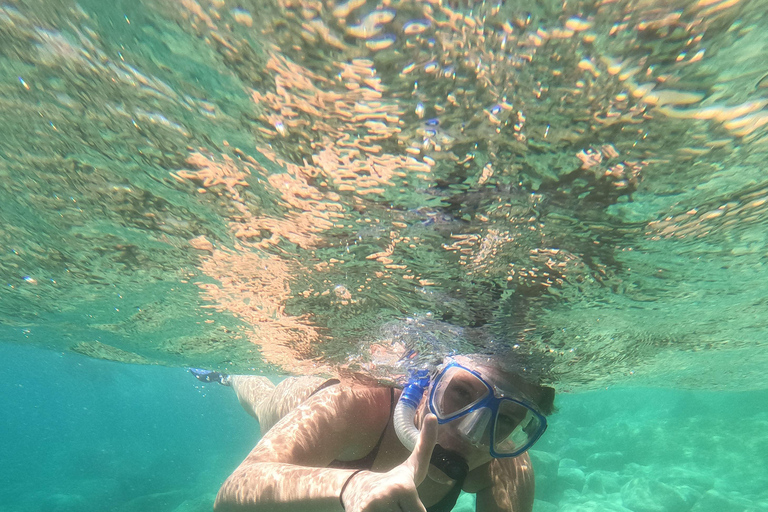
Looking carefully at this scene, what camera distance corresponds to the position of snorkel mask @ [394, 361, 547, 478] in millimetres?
5012

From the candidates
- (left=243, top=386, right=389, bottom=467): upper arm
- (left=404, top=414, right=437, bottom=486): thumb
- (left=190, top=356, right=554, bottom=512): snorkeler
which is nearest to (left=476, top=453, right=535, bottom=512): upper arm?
(left=190, top=356, right=554, bottom=512): snorkeler

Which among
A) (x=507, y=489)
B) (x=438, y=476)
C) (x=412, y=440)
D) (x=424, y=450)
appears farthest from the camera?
(x=507, y=489)

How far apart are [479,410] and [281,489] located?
2.83 meters

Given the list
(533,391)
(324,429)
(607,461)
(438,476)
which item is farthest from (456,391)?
(607,461)

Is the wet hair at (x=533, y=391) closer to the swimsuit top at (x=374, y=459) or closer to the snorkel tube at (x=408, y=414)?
the snorkel tube at (x=408, y=414)

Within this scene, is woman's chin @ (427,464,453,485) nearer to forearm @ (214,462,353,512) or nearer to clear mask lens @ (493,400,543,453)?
clear mask lens @ (493,400,543,453)

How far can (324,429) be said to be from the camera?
488 centimetres

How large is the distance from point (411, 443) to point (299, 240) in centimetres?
294

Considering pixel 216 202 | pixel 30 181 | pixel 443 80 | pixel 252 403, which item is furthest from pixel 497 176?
pixel 252 403

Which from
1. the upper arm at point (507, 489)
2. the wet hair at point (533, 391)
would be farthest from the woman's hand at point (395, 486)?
the upper arm at point (507, 489)

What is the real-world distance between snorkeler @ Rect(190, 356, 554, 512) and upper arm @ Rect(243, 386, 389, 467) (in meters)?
0.01

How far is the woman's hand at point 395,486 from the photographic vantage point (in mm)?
2334

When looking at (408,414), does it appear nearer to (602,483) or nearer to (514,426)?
(514,426)

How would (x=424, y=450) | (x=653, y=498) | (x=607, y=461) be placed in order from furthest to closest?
1. (x=607, y=461)
2. (x=653, y=498)
3. (x=424, y=450)
